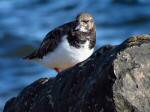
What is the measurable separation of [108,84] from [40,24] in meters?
11.0

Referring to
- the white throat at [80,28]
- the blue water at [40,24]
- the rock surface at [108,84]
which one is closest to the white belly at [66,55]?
the white throat at [80,28]

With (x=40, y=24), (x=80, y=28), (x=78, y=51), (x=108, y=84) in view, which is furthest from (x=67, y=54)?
(x=40, y=24)

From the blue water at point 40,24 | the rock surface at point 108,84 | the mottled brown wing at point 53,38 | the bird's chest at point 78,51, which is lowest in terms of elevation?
the rock surface at point 108,84

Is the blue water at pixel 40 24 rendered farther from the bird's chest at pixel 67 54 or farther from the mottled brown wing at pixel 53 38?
the bird's chest at pixel 67 54

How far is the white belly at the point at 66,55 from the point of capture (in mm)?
6312

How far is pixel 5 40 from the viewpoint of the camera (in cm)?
1458

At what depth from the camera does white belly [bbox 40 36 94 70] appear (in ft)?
20.7

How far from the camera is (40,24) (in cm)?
1494

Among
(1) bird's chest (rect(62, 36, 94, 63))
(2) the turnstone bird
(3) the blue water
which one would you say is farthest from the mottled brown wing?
(3) the blue water

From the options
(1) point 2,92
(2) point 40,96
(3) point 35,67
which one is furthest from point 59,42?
(3) point 35,67

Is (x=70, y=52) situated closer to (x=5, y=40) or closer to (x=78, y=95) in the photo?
(x=78, y=95)

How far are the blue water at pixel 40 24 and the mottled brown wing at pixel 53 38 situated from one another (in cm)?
476

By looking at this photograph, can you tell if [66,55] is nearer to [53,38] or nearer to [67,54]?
[67,54]

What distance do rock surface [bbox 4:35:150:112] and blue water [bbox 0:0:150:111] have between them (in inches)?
285
